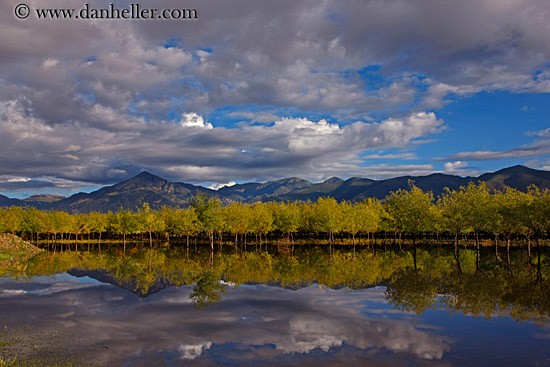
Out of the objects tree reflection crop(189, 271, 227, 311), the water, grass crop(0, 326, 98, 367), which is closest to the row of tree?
the water

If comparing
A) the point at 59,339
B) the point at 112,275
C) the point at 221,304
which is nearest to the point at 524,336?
the point at 221,304

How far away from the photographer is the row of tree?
73438 millimetres

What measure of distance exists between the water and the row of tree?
3261 centimetres

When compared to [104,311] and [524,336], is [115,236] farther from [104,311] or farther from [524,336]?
[524,336]

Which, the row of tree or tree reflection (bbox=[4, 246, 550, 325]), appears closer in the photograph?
tree reflection (bbox=[4, 246, 550, 325])

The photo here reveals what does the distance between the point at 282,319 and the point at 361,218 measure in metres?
89.8

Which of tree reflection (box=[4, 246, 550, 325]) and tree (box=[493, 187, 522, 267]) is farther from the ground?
tree (box=[493, 187, 522, 267])

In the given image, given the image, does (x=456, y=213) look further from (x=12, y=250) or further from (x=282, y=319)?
(x=12, y=250)

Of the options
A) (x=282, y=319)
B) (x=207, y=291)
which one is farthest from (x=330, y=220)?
(x=282, y=319)

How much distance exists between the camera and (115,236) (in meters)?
160

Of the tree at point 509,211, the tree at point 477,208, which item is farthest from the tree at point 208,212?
the tree at point 509,211

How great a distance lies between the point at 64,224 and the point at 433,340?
142m

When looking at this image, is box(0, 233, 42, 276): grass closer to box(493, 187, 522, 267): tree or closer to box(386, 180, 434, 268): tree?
box(386, 180, 434, 268): tree

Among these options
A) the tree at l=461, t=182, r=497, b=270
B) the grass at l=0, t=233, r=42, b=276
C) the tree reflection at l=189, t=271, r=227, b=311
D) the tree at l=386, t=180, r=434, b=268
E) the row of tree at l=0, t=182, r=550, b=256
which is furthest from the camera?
the tree at l=386, t=180, r=434, b=268
